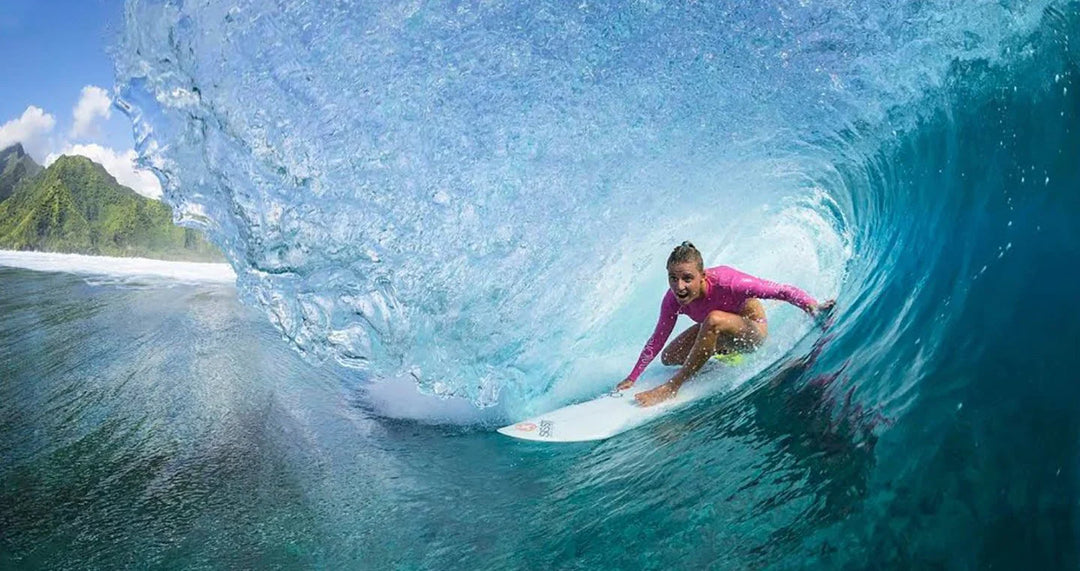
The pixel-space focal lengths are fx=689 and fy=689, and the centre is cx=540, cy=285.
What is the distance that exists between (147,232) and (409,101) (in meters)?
124

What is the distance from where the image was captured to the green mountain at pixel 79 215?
109 m

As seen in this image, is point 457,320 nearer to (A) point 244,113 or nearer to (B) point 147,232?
(A) point 244,113

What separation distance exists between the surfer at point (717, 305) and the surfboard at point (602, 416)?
4.3 inches

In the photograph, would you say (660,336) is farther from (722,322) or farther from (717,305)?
(722,322)

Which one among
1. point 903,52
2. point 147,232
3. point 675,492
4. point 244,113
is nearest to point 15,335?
point 244,113

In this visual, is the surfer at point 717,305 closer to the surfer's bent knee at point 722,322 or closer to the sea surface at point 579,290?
the surfer's bent knee at point 722,322

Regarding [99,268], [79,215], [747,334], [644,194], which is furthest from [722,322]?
[79,215]

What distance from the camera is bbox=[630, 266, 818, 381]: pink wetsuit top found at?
4562 mm

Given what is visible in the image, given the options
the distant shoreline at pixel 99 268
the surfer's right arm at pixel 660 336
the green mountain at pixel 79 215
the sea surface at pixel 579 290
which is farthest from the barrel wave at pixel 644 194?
the green mountain at pixel 79 215

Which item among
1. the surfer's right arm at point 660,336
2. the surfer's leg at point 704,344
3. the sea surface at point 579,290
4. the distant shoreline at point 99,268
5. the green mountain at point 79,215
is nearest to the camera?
the sea surface at point 579,290

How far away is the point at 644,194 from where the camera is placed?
602cm

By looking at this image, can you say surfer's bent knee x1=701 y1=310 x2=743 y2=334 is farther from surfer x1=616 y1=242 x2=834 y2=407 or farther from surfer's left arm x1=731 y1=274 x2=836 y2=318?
surfer's left arm x1=731 y1=274 x2=836 y2=318

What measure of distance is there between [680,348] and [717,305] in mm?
572

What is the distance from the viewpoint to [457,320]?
5098 mm
